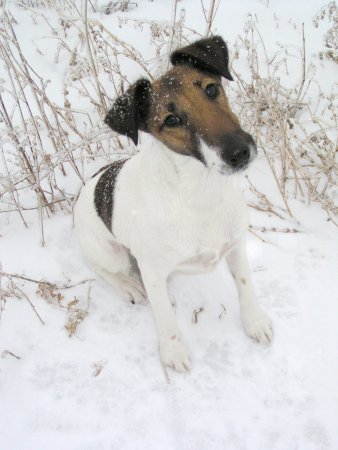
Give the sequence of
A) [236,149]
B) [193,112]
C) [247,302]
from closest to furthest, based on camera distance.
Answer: [236,149]
[193,112]
[247,302]

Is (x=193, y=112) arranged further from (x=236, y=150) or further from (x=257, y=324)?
(x=257, y=324)

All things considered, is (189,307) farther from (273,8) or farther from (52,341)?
(273,8)

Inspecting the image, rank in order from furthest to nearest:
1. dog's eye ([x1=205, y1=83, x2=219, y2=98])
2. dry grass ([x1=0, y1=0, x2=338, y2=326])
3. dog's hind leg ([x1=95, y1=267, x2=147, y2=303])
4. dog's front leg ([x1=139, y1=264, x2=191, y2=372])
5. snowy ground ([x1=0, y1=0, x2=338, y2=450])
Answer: dry grass ([x1=0, y1=0, x2=338, y2=326])
dog's hind leg ([x1=95, y1=267, x2=147, y2=303])
dog's front leg ([x1=139, y1=264, x2=191, y2=372])
snowy ground ([x1=0, y1=0, x2=338, y2=450])
dog's eye ([x1=205, y1=83, x2=219, y2=98])

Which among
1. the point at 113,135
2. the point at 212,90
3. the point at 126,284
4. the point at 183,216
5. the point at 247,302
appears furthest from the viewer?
the point at 113,135

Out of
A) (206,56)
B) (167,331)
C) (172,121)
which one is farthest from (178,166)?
(167,331)

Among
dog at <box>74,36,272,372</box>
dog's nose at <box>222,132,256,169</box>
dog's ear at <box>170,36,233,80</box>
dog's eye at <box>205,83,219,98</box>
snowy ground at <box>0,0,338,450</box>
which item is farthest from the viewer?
snowy ground at <box>0,0,338,450</box>

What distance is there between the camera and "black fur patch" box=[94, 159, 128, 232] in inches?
119

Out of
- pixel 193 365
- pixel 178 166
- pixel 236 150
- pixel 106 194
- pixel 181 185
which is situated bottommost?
pixel 193 365

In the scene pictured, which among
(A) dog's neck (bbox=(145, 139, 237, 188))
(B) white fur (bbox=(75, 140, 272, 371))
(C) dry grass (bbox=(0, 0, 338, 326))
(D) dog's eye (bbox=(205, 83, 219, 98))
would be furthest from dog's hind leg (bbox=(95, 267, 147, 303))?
(D) dog's eye (bbox=(205, 83, 219, 98))

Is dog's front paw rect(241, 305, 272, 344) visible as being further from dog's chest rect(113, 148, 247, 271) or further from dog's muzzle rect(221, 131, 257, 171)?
dog's muzzle rect(221, 131, 257, 171)

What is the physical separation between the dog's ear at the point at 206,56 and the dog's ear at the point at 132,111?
0.27 m

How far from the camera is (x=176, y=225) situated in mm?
2604

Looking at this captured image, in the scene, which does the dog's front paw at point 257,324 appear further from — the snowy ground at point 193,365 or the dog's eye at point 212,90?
the dog's eye at point 212,90

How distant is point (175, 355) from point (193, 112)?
5.42 ft
